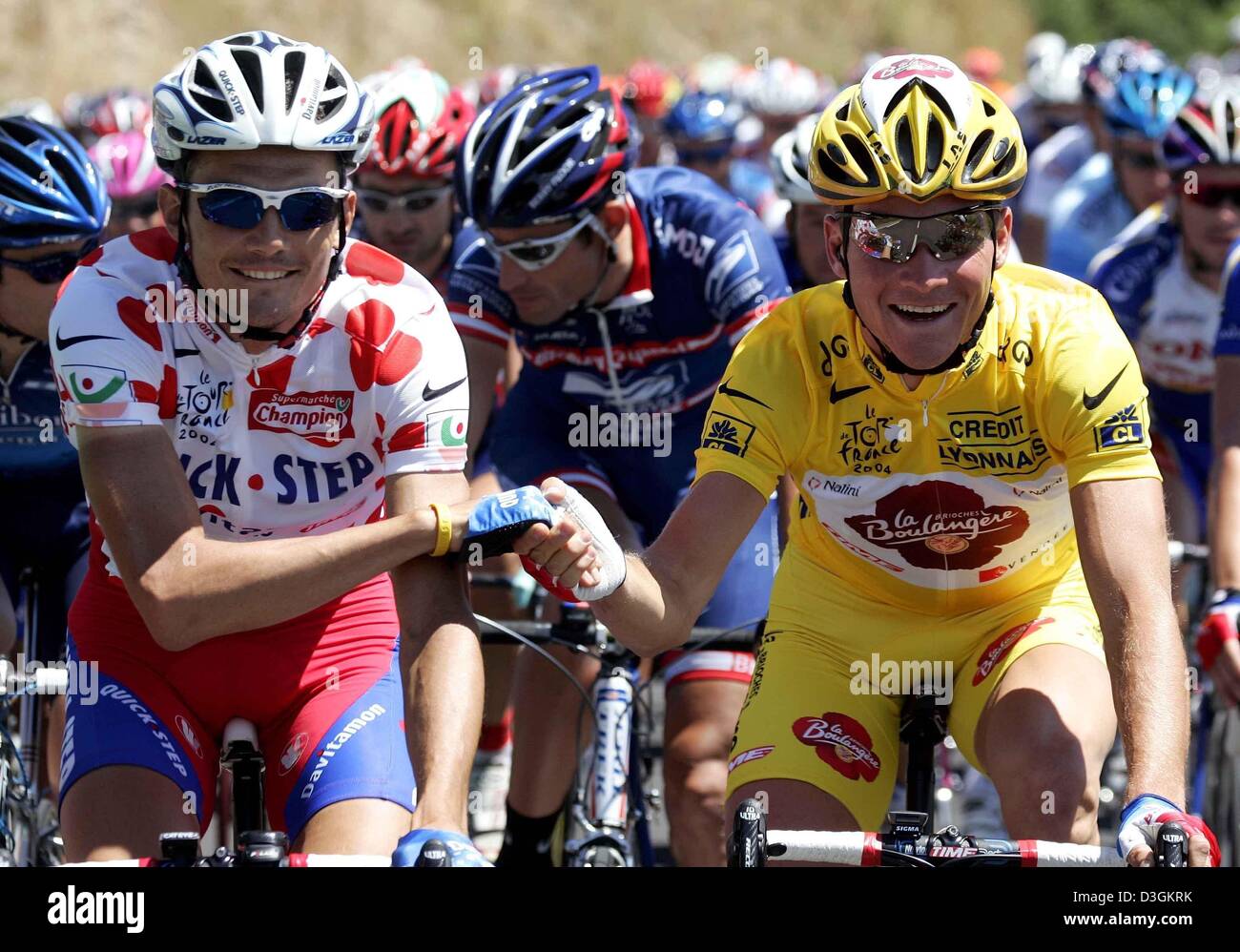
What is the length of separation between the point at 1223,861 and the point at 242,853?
184 inches

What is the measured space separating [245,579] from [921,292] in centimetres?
159

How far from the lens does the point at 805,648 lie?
14.8ft

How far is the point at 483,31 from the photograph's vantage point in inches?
1291

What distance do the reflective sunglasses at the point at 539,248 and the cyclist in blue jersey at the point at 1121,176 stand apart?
426cm

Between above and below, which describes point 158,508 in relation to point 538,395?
below

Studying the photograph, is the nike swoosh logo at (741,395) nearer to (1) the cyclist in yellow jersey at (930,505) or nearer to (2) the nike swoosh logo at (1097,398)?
(1) the cyclist in yellow jersey at (930,505)

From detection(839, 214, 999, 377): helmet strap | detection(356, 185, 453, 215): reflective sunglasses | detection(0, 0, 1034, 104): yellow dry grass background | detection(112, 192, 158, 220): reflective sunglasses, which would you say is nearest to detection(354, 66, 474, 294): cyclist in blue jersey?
detection(356, 185, 453, 215): reflective sunglasses

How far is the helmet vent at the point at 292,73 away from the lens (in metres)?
4.23

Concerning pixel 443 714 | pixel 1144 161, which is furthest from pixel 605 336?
pixel 1144 161

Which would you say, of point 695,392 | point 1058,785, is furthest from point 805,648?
point 695,392

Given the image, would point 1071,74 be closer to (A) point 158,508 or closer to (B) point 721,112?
(B) point 721,112

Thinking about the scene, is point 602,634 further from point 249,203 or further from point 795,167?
point 795,167

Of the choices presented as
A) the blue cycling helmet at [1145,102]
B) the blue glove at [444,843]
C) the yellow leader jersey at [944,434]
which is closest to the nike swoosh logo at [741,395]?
the yellow leader jersey at [944,434]

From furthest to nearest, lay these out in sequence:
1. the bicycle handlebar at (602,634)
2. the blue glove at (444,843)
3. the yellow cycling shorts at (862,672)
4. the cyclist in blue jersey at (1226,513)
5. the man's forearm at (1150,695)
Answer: the bicycle handlebar at (602,634)
the cyclist in blue jersey at (1226,513)
the yellow cycling shorts at (862,672)
the man's forearm at (1150,695)
the blue glove at (444,843)
